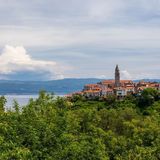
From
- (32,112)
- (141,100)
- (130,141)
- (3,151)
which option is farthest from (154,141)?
(141,100)

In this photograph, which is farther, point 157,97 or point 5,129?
point 157,97

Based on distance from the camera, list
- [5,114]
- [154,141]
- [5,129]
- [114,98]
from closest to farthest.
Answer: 1. [5,129]
2. [5,114]
3. [154,141]
4. [114,98]

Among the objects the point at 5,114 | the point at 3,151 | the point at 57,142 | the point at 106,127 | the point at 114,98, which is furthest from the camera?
the point at 114,98

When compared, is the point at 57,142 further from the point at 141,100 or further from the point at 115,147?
the point at 141,100

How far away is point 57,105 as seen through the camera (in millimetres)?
43438

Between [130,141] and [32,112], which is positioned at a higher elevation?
[32,112]

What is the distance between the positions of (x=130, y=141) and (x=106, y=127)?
24606mm

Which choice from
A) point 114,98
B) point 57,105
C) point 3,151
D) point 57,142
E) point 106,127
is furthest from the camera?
point 114,98

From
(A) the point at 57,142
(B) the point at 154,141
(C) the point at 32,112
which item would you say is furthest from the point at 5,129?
(B) the point at 154,141

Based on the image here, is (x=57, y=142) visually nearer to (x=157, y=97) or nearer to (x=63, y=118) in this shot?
(x=63, y=118)

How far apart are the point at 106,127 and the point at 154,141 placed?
76.5 feet

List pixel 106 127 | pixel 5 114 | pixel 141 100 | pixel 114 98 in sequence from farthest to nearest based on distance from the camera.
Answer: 1. pixel 114 98
2. pixel 141 100
3. pixel 106 127
4. pixel 5 114

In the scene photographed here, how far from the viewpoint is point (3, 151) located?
2738 cm

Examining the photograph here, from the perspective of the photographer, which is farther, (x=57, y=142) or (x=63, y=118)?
(x=63, y=118)
